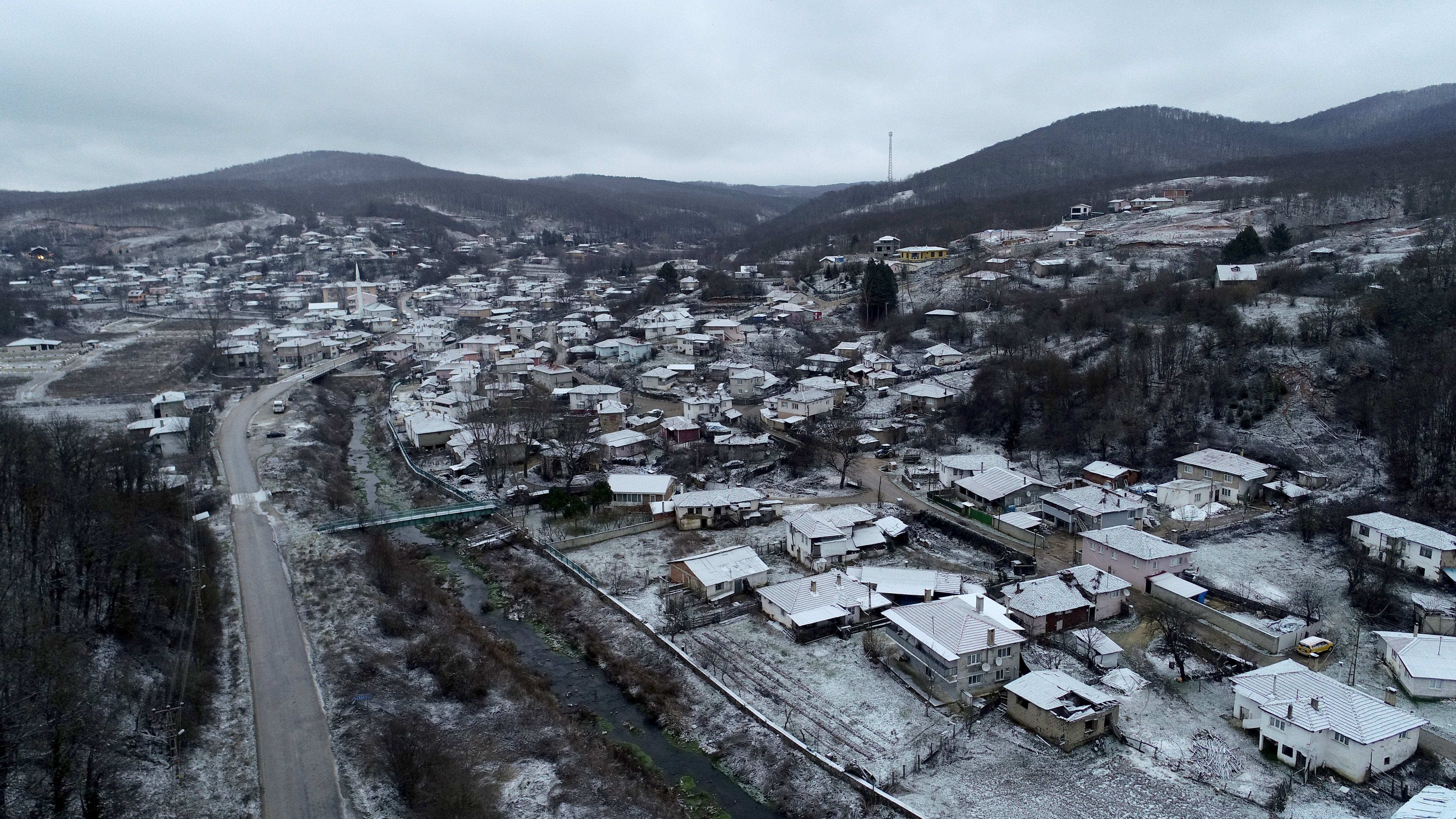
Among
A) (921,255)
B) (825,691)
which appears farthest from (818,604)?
(921,255)

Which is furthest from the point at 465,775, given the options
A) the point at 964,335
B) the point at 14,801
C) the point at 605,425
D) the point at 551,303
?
the point at 551,303

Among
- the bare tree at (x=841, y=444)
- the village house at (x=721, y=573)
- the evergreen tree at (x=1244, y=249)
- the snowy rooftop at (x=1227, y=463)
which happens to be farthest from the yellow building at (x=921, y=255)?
the village house at (x=721, y=573)

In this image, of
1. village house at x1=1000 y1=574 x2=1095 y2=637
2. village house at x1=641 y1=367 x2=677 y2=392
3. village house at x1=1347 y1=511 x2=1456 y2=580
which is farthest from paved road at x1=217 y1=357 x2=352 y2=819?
village house at x1=1347 y1=511 x2=1456 y2=580

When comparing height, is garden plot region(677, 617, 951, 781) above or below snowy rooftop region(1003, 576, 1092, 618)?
below

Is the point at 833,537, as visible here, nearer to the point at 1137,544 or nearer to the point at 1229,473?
the point at 1137,544

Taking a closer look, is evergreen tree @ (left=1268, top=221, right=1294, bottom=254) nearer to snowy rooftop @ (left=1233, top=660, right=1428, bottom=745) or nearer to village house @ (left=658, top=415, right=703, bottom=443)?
village house @ (left=658, top=415, right=703, bottom=443)
